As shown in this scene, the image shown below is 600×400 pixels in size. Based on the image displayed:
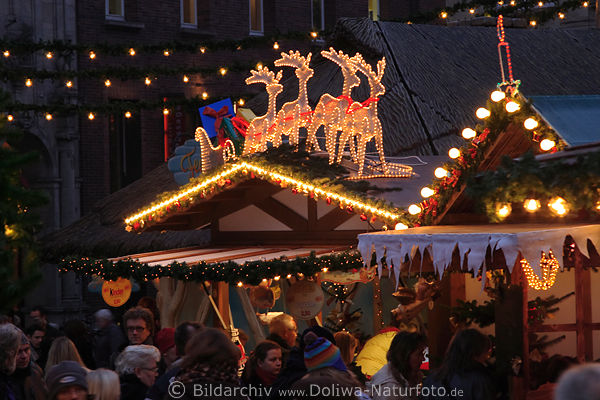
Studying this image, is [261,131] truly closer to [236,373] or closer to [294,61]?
[294,61]

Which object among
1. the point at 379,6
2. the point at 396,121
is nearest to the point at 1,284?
the point at 396,121

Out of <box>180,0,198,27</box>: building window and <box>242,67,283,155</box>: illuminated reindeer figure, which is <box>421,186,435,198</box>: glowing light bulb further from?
<box>180,0,198,27</box>: building window

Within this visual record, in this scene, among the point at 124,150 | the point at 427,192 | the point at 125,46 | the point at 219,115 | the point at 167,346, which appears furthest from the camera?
the point at 124,150

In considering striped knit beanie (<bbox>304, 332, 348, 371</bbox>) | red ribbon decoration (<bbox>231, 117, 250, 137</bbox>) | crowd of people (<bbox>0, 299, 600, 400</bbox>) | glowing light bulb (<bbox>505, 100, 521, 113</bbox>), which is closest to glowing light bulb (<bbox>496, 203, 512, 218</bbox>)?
glowing light bulb (<bbox>505, 100, 521, 113</bbox>)

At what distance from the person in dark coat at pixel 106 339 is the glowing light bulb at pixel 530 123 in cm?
502

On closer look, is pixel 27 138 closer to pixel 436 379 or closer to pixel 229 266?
pixel 229 266

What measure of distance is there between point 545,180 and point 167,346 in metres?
4.06

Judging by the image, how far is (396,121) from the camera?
59.1ft

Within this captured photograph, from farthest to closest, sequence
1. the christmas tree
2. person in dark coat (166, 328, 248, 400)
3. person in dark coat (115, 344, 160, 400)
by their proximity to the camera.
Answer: the christmas tree, person in dark coat (115, 344, 160, 400), person in dark coat (166, 328, 248, 400)

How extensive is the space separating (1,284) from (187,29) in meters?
16.7

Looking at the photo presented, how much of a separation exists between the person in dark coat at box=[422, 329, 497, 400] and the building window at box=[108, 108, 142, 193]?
58.3 ft

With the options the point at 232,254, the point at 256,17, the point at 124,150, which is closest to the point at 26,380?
the point at 232,254

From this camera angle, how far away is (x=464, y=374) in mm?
7422

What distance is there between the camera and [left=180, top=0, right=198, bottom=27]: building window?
2611 centimetres
